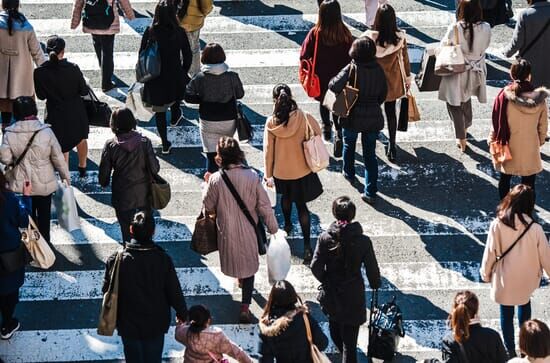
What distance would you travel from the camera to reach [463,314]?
27.8 feet

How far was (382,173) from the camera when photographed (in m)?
13.3

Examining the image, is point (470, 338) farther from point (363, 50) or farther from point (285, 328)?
point (363, 50)

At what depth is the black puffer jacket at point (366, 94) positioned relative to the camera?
12.0 meters

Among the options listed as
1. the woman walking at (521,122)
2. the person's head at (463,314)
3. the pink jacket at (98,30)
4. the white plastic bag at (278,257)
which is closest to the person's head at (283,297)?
the person's head at (463,314)

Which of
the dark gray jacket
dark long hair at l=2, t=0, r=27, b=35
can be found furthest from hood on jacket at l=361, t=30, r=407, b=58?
dark long hair at l=2, t=0, r=27, b=35

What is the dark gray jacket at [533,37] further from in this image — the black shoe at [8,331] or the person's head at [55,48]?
the black shoe at [8,331]

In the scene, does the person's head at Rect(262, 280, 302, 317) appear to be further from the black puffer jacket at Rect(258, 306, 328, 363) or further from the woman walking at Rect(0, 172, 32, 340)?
the woman walking at Rect(0, 172, 32, 340)

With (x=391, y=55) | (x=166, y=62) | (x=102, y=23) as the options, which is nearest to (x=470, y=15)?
(x=391, y=55)

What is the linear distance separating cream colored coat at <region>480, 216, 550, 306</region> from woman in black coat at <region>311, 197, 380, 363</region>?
0.98 meters

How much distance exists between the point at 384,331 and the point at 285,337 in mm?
1634

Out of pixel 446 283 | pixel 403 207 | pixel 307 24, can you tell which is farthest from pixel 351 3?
pixel 446 283

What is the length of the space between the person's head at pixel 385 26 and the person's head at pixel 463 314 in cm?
462

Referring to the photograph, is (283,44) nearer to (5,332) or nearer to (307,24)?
(307,24)

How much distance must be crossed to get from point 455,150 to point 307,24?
3922mm
